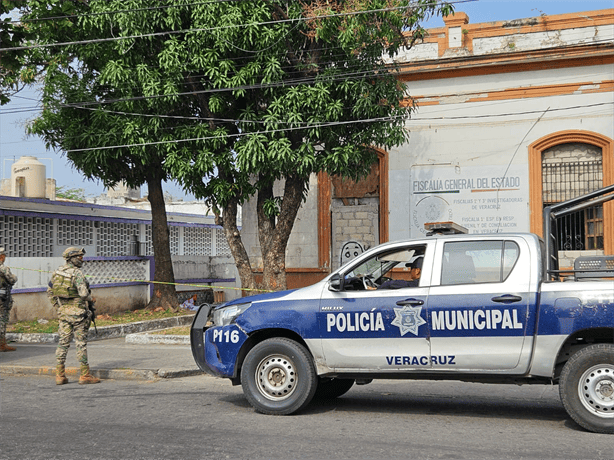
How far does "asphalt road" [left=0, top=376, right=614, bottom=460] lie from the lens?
579 centimetres

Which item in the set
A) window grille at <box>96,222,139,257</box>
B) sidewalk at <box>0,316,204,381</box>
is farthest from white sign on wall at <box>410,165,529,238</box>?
window grille at <box>96,222,139,257</box>

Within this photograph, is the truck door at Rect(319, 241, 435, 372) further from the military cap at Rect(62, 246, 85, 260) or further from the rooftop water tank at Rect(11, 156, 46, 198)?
the rooftop water tank at Rect(11, 156, 46, 198)

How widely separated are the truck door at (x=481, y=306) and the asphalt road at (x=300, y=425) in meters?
0.68

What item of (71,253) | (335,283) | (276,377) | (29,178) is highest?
(29,178)

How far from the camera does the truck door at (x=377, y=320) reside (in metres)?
6.89

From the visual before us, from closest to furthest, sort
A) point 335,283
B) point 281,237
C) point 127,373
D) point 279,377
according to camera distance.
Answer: point 335,283, point 279,377, point 127,373, point 281,237

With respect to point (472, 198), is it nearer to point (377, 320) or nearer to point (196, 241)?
point (196, 241)

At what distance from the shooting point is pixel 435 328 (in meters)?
6.81

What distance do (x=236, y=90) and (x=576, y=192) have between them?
910 centimetres

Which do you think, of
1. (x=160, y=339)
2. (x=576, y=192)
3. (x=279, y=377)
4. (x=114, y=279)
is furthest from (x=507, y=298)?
(x=114, y=279)

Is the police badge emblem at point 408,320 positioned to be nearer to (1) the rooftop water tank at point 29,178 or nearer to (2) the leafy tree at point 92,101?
(2) the leafy tree at point 92,101

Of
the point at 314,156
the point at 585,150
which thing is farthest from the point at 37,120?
the point at 585,150

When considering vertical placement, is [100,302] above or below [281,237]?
below

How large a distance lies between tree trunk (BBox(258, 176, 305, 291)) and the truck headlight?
7.71 meters
